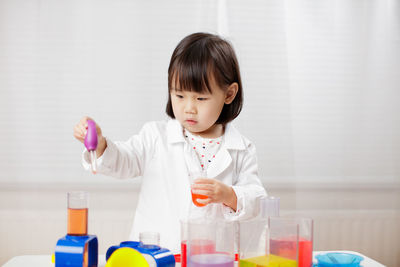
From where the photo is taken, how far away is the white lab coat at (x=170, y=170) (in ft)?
4.94

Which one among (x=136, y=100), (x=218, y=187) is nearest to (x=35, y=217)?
(x=136, y=100)

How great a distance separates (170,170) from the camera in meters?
1.57

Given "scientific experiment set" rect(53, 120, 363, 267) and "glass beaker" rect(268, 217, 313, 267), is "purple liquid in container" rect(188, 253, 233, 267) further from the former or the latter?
"glass beaker" rect(268, 217, 313, 267)

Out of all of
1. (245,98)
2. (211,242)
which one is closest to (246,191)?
(211,242)

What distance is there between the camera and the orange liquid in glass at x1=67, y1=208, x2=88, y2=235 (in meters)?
1.02

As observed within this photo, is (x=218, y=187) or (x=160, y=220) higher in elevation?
(x=218, y=187)

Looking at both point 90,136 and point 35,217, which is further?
point 35,217

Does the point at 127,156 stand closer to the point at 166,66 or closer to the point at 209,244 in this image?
the point at 209,244

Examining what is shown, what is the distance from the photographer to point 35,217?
7.86 feet

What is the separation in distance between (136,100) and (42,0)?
661 millimetres

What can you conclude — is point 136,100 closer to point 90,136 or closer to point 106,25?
point 106,25

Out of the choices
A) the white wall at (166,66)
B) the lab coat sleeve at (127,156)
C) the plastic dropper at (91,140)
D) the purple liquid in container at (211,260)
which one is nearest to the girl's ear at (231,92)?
the lab coat sleeve at (127,156)

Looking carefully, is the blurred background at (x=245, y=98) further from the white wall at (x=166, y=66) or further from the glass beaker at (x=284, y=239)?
the glass beaker at (x=284, y=239)

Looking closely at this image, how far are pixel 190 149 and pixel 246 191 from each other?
0.27 metres
